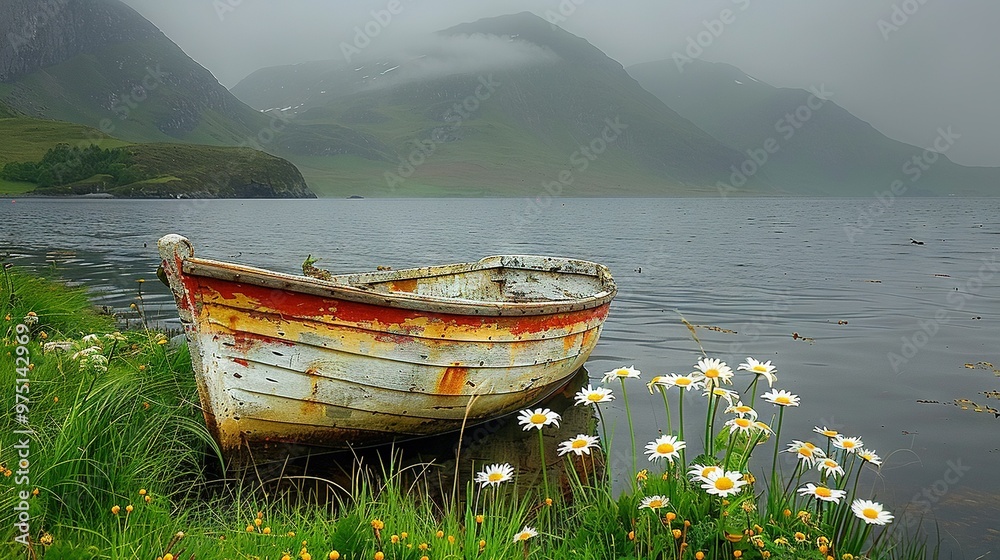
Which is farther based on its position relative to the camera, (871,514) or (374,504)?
(374,504)

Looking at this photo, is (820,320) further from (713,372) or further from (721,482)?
(721,482)

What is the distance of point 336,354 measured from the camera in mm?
6562

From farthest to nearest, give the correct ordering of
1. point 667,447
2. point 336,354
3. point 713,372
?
point 336,354, point 713,372, point 667,447

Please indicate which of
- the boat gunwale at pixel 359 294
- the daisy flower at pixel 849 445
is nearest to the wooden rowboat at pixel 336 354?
the boat gunwale at pixel 359 294

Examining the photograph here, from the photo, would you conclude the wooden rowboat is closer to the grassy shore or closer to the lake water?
the grassy shore

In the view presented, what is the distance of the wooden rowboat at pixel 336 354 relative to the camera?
6.09 m

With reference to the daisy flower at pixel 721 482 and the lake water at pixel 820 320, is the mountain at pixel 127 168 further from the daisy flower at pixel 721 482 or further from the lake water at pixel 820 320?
the daisy flower at pixel 721 482

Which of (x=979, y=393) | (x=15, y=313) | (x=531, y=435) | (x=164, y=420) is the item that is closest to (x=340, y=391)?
(x=164, y=420)

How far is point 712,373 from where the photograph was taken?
3.69 metres

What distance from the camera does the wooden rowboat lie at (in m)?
6.09

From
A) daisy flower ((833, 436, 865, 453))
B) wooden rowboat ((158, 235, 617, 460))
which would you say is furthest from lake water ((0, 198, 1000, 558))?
daisy flower ((833, 436, 865, 453))

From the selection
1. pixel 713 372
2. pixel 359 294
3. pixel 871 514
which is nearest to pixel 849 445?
pixel 871 514

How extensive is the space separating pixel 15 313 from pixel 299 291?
5417mm

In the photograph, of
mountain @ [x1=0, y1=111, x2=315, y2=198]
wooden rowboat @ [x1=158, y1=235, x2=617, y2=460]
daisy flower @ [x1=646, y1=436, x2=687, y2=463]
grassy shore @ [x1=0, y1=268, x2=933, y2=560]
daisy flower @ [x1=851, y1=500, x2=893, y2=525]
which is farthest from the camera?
mountain @ [x1=0, y1=111, x2=315, y2=198]
